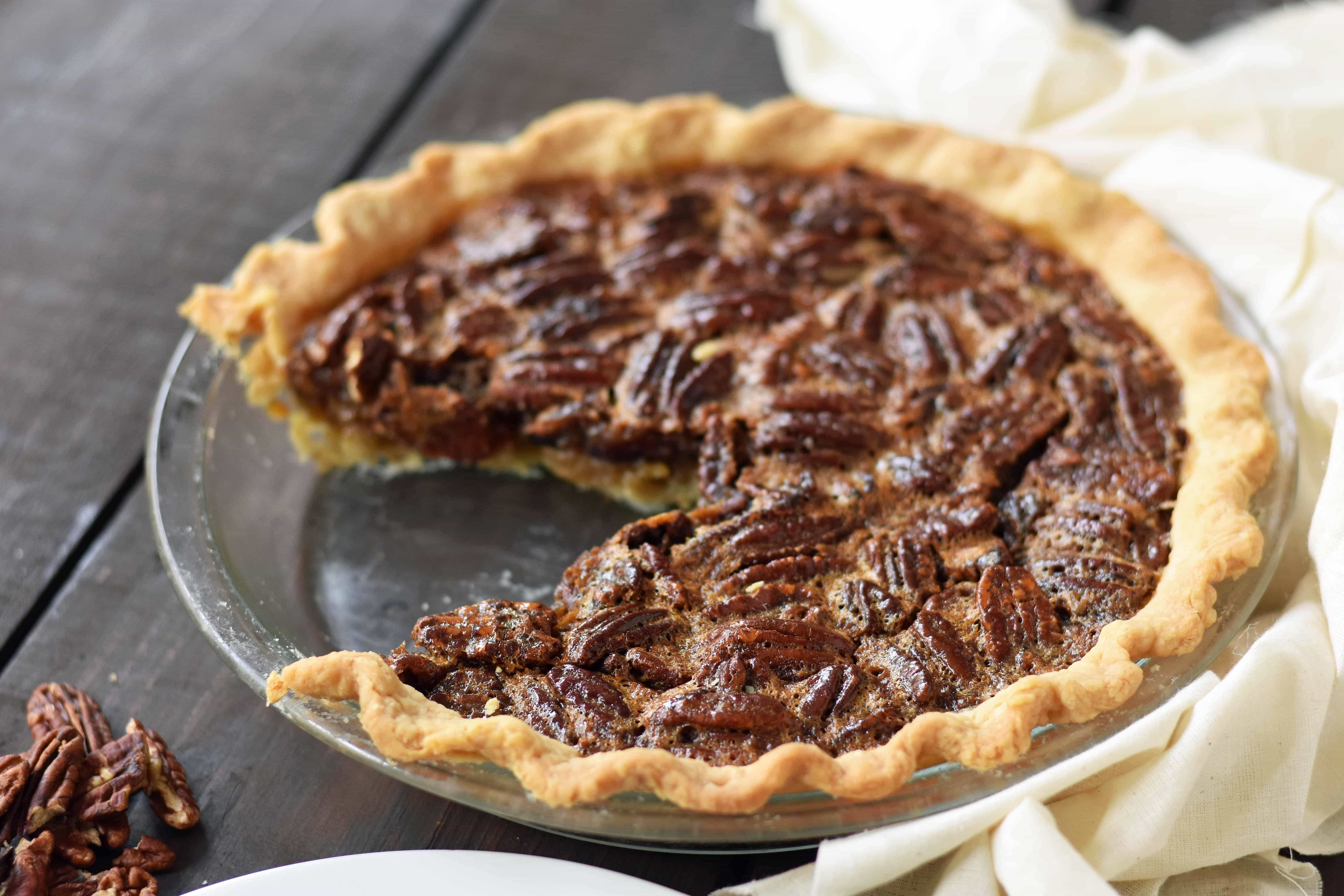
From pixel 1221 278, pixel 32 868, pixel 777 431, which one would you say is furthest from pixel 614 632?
pixel 1221 278

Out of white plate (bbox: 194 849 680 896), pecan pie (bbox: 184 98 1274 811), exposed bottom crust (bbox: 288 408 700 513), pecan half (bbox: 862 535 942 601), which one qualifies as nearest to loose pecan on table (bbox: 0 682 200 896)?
white plate (bbox: 194 849 680 896)

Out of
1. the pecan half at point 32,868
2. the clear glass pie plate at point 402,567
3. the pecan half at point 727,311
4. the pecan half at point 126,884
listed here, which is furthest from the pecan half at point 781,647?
the pecan half at point 32,868

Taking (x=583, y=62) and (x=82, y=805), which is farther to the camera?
(x=583, y=62)

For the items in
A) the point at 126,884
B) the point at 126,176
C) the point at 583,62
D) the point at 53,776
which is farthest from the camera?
the point at 583,62

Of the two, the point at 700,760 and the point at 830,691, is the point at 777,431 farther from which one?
the point at 700,760

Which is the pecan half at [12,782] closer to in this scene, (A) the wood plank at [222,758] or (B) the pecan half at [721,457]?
(A) the wood plank at [222,758]

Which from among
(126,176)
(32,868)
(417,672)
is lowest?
(32,868)

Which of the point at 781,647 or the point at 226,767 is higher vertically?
the point at 781,647

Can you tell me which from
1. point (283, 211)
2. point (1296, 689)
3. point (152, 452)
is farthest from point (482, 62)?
Result: point (1296, 689)
